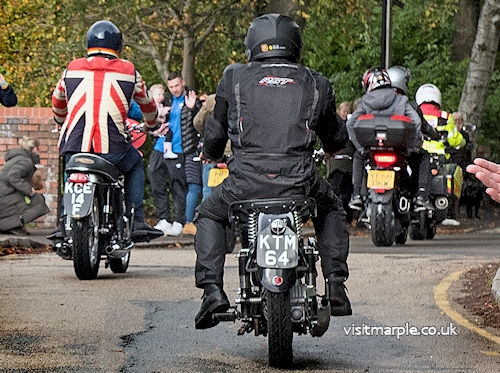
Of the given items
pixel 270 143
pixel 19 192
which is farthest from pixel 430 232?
pixel 270 143

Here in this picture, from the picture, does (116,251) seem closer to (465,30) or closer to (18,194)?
(18,194)

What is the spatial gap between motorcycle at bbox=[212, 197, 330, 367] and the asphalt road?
0.21m

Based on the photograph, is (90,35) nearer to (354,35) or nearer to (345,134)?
(345,134)

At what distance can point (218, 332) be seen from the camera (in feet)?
30.1

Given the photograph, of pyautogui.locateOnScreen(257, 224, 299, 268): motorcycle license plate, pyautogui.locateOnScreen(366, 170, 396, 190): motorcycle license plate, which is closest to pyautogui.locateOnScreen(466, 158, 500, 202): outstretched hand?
pyautogui.locateOnScreen(257, 224, 299, 268): motorcycle license plate

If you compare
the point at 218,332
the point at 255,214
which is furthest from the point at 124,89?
the point at 255,214

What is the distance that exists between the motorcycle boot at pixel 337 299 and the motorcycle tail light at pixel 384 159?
803 centimetres

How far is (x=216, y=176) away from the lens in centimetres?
1586

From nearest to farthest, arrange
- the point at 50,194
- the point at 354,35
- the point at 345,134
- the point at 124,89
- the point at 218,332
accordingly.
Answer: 1. the point at 345,134
2. the point at 218,332
3. the point at 124,89
4. the point at 50,194
5. the point at 354,35

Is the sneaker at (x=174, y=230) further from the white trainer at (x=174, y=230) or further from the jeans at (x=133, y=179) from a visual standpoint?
the jeans at (x=133, y=179)

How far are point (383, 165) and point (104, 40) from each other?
5053 mm

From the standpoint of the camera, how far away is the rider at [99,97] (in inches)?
468

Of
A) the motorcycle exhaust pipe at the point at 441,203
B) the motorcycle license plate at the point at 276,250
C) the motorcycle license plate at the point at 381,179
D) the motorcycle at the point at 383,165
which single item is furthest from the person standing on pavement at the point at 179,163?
the motorcycle license plate at the point at 276,250

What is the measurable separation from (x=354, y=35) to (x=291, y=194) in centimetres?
2414
